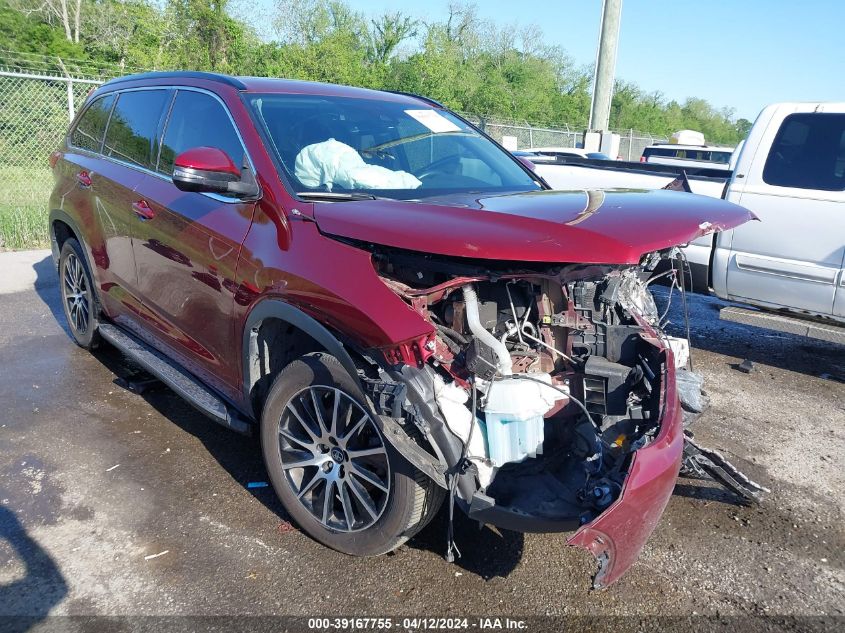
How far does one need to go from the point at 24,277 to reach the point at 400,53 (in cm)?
2861

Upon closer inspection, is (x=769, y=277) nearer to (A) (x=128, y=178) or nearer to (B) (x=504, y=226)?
(B) (x=504, y=226)

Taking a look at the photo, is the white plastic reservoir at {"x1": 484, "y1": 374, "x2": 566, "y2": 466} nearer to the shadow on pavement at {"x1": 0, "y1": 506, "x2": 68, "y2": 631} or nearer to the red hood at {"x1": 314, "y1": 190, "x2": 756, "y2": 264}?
the red hood at {"x1": 314, "y1": 190, "x2": 756, "y2": 264}

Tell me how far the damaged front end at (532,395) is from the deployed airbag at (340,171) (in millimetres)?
740

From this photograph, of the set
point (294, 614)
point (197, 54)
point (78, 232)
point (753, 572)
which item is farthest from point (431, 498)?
point (197, 54)

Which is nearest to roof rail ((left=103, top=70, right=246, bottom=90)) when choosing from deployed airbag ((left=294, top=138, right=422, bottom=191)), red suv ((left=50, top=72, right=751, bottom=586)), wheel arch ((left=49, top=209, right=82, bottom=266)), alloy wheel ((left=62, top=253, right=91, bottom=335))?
red suv ((left=50, top=72, right=751, bottom=586))

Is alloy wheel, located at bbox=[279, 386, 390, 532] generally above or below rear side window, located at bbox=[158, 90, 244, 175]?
below

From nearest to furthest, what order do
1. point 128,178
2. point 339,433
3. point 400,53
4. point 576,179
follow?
point 339,433 < point 128,178 < point 576,179 < point 400,53

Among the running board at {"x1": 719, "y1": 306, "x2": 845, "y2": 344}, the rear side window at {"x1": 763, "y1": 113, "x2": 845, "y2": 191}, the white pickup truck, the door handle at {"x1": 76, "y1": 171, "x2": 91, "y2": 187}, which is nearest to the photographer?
the door handle at {"x1": 76, "y1": 171, "x2": 91, "y2": 187}

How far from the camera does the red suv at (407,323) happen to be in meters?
2.46

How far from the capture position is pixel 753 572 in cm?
300

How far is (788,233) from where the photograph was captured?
541cm

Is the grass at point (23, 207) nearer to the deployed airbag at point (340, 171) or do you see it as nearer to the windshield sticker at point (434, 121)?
the windshield sticker at point (434, 121)

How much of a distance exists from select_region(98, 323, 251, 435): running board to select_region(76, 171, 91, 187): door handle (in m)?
1.05

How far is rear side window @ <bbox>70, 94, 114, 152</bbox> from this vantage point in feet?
15.9
